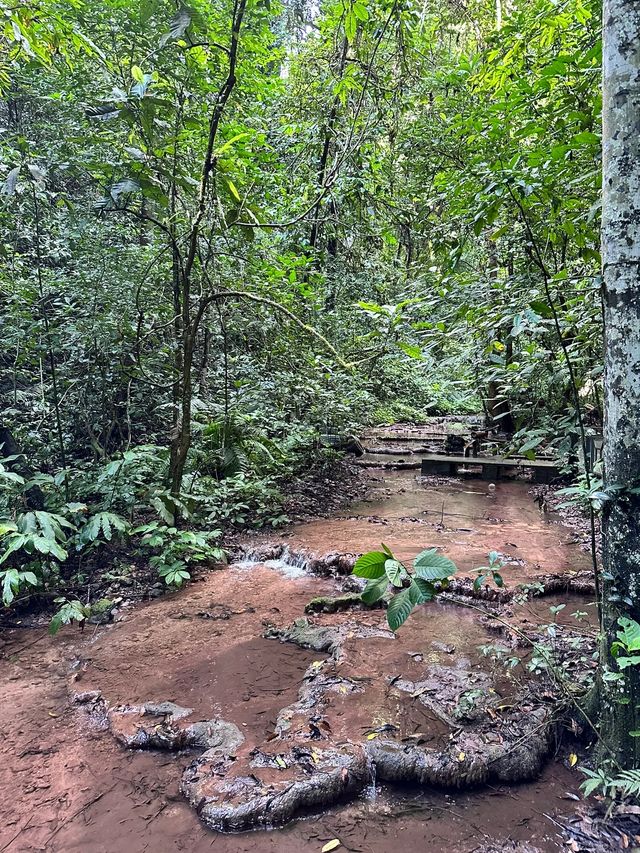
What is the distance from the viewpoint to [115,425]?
6.89 meters

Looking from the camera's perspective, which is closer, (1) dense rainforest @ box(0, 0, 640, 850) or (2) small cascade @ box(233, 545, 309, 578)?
(1) dense rainforest @ box(0, 0, 640, 850)

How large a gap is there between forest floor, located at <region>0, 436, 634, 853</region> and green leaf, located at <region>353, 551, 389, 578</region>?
1.61 meters

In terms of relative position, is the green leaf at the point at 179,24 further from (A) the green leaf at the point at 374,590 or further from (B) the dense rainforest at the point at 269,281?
(A) the green leaf at the point at 374,590

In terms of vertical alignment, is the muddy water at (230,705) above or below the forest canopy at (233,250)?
below

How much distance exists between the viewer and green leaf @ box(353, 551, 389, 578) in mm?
1751

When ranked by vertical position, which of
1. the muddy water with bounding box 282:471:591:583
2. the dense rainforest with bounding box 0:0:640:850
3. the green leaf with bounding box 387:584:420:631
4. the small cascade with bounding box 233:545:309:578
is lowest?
the small cascade with bounding box 233:545:309:578

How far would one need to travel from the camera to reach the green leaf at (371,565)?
1751 mm

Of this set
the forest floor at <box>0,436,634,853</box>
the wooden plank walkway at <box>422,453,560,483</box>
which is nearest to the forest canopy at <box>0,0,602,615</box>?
the forest floor at <box>0,436,634,853</box>

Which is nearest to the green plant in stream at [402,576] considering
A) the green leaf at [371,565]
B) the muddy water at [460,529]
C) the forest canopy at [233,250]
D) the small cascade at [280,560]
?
the green leaf at [371,565]

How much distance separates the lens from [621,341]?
2.25 m

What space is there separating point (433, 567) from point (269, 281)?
5216 millimetres

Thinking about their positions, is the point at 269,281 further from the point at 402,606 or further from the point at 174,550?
the point at 402,606

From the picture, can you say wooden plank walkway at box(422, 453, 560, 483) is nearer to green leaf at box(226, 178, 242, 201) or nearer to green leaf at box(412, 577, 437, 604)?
green leaf at box(226, 178, 242, 201)

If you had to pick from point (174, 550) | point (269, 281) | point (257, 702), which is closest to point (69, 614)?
point (174, 550)
